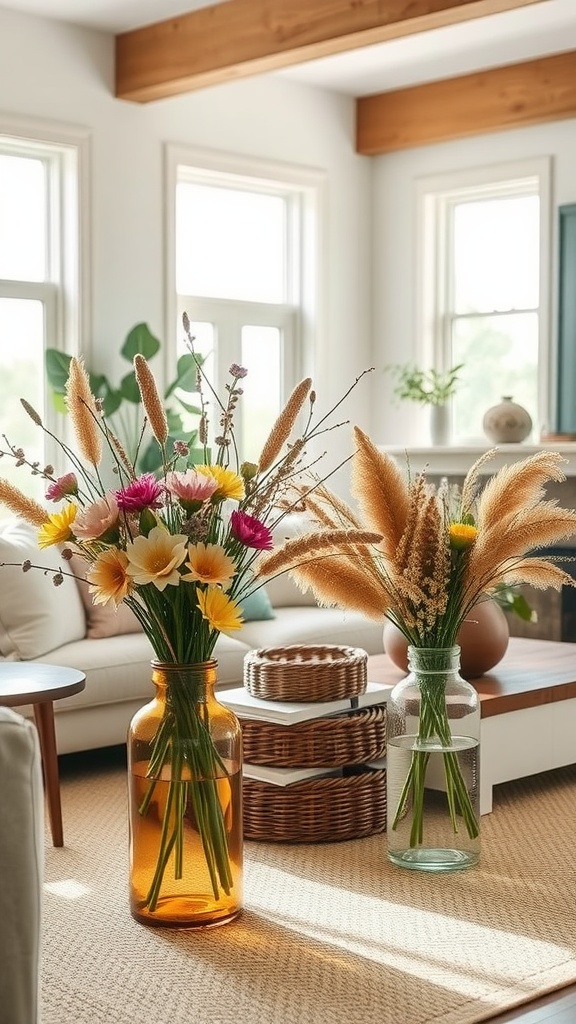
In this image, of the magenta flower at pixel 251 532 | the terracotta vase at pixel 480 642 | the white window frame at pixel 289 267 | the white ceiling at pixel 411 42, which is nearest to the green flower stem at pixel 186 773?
the magenta flower at pixel 251 532

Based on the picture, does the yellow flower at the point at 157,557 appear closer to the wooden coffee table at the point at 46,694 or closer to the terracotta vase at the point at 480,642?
the wooden coffee table at the point at 46,694

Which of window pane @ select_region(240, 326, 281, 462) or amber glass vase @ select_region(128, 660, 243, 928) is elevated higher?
window pane @ select_region(240, 326, 281, 462)

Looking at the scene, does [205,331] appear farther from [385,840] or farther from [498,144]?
[385,840]

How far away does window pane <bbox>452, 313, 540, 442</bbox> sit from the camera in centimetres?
692

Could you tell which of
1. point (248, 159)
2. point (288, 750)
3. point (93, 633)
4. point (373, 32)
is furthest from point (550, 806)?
point (248, 159)

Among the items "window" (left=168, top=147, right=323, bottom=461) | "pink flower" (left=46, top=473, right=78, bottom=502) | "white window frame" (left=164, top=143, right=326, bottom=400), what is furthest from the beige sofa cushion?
"window" (left=168, top=147, right=323, bottom=461)

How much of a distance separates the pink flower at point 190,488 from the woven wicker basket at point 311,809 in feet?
4.13

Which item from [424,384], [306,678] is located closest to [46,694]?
[306,678]

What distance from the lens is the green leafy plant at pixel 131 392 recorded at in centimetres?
591

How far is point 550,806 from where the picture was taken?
4.03m

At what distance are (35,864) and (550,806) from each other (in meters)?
2.42

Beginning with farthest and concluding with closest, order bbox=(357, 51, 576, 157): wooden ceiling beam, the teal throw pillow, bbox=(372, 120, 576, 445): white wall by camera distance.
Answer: bbox=(372, 120, 576, 445): white wall < bbox=(357, 51, 576, 157): wooden ceiling beam < the teal throw pillow

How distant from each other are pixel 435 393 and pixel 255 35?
222 centimetres

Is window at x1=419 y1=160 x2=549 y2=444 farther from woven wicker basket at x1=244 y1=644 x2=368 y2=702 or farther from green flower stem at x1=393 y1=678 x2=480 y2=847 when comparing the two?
green flower stem at x1=393 y1=678 x2=480 y2=847
